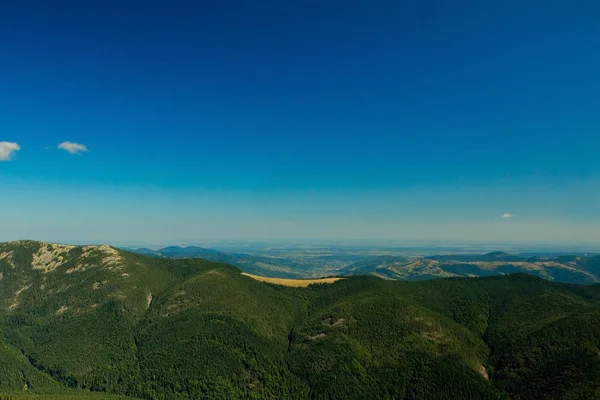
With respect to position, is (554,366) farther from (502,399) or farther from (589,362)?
(502,399)

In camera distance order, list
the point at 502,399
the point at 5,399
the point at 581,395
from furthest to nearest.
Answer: the point at 502,399
the point at 5,399
the point at 581,395

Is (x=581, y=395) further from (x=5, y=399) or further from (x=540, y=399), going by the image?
(x=5, y=399)

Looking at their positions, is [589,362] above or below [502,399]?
above

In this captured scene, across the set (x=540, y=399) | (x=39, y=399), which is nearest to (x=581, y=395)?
(x=540, y=399)

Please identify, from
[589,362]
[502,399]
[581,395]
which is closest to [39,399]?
[502,399]

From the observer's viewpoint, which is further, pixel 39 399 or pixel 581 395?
pixel 39 399

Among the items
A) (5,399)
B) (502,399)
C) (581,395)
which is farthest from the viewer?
(502,399)

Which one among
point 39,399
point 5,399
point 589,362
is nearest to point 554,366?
point 589,362

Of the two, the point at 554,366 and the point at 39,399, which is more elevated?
the point at 554,366

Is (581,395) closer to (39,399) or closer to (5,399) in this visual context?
(39,399)
